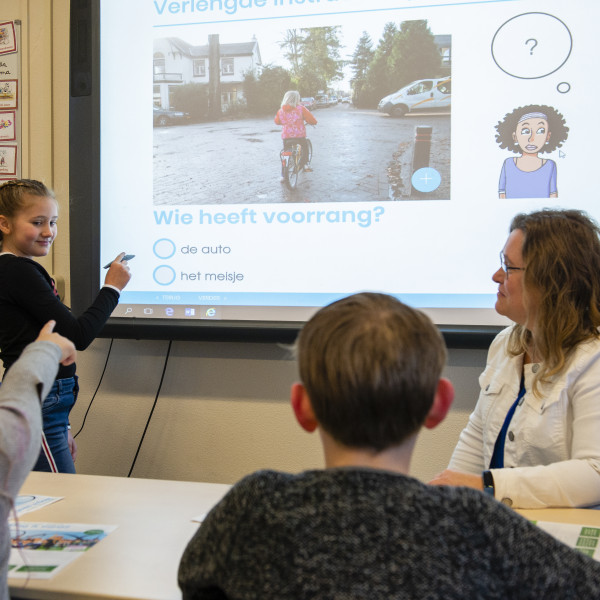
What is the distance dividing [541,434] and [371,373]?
86cm

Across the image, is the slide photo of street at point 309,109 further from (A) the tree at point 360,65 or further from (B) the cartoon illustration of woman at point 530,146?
(B) the cartoon illustration of woman at point 530,146

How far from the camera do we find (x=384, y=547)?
25.5 inches

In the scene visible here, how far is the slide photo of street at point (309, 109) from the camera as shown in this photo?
2184 millimetres

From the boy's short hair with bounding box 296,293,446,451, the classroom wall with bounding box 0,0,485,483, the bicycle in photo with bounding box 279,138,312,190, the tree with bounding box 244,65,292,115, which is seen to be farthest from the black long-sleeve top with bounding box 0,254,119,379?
the boy's short hair with bounding box 296,293,446,451

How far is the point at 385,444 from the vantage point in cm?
74

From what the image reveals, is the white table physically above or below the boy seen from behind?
below

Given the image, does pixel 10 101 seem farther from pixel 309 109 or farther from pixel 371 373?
pixel 371 373

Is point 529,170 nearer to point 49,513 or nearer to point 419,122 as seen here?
point 419,122

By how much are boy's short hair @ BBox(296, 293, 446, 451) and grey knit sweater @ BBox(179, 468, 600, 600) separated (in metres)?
0.06

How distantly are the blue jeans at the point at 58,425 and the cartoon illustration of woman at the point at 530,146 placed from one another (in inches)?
59.6

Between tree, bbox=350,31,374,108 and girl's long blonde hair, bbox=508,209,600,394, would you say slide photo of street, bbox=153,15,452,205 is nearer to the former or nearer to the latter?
tree, bbox=350,31,374,108

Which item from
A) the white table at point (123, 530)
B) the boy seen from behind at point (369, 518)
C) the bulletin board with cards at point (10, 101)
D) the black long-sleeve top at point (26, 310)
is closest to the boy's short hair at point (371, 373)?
the boy seen from behind at point (369, 518)

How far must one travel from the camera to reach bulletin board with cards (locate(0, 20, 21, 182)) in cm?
260

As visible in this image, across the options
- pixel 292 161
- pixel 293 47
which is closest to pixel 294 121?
pixel 292 161
